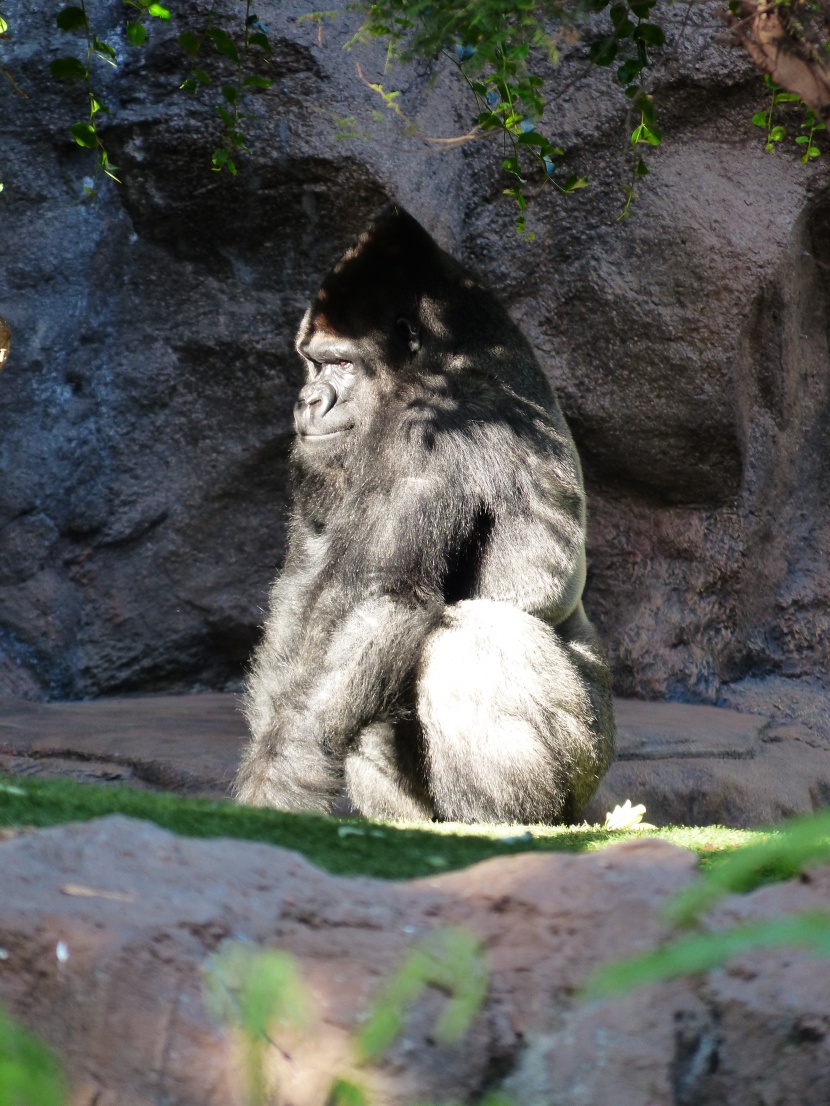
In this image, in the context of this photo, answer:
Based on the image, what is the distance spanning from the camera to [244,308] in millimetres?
5559

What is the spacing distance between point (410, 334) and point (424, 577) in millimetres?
815

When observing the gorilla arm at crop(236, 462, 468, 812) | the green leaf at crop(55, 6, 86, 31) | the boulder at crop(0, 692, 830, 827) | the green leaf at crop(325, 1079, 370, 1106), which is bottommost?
the boulder at crop(0, 692, 830, 827)

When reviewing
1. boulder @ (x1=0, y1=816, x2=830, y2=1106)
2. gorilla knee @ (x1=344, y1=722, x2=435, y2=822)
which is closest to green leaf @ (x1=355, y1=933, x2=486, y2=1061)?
boulder @ (x1=0, y1=816, x2=830, y2=1106)

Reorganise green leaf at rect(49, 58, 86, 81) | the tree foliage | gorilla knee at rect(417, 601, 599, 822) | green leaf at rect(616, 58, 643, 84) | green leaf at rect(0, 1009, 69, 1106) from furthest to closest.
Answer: green leaf at rect(616, 58, 643, 84) → green leaf at rect(49, 58, 86, 81) → gorilla knee at rect(417, 601, 599, 822) → the tree foliage → green leaf at rect(0, 1009, 69, 1106)

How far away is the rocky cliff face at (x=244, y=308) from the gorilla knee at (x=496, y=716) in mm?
2451

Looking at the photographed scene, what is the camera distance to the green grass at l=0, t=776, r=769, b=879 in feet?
6.34

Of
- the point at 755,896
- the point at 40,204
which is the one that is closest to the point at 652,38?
the point at 755,896

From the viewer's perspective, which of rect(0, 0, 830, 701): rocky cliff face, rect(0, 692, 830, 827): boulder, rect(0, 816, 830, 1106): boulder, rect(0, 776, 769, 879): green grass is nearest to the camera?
rect(0, 816, 830, 1106): boulder

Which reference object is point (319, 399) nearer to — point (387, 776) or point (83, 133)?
point (83, 133)

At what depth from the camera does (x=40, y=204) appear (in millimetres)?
5637

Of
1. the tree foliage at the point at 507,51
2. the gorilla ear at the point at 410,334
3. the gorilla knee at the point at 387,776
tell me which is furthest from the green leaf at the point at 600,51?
the gorilla knee at the point at 387,776

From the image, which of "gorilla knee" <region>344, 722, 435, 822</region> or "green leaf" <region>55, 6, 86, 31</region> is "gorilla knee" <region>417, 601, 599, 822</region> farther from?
"green leaf" <region>55, 6, 86, 31</region>

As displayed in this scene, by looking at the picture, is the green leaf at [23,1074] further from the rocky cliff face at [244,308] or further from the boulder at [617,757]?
the rocky cliff face at [244,308]

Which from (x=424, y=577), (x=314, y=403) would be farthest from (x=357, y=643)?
(x=314, y=403)
